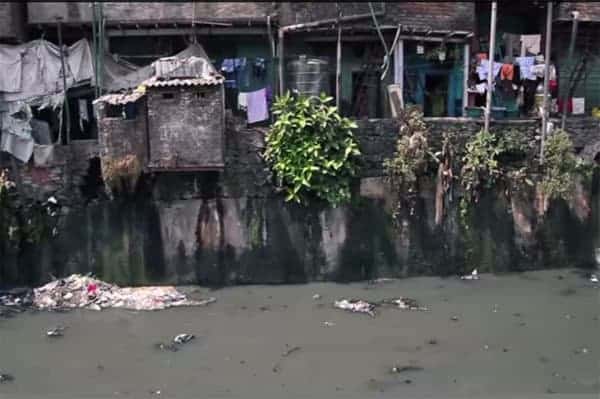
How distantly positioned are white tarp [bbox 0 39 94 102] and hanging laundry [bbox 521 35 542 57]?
969cm

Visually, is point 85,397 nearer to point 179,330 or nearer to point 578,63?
point 179,330

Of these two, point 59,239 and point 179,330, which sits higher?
point 59,239

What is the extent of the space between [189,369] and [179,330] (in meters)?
1.55

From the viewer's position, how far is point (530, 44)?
15.9m

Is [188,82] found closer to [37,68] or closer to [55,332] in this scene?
[37,68]

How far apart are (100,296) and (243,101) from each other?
5.15 metres

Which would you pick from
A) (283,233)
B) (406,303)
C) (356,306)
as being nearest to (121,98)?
(283,233)

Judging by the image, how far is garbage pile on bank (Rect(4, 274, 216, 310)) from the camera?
12.7 m

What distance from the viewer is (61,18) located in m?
15.0

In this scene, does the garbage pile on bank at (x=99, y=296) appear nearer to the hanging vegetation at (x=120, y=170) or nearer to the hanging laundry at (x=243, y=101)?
the hanging vegetation at (x=120, y=170)

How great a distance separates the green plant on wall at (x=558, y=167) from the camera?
13.7 meters

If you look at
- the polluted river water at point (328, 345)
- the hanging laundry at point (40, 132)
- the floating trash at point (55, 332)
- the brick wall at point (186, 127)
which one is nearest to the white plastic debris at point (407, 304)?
the polluted river water at point (328, 345)

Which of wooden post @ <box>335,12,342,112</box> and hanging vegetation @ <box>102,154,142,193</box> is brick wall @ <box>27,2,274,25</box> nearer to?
wooden post @ <box>335,12,342,112</box>

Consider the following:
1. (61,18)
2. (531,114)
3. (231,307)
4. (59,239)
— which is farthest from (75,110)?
(531,114)
